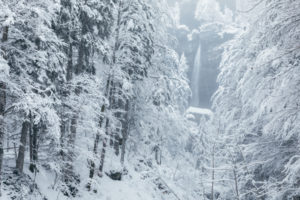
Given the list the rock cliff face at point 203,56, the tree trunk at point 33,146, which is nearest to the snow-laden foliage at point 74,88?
the tree trunk at point 33,146

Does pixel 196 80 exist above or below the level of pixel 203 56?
below

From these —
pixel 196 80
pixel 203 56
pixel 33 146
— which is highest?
pixel 203 56

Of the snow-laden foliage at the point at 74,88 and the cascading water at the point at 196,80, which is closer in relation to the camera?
the snow-laden foliage at the point at 74,88

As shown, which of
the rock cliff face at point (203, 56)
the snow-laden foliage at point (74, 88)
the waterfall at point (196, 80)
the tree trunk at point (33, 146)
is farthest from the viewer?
the rock cliff face at point (203, 56)

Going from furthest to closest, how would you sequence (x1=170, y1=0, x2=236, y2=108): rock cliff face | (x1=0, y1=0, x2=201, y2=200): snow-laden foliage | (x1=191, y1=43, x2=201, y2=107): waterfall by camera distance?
(x1=170, y1=0, x2=236, y2=108): rock cliff face → (x1=191, y1=43, x2=201, y2=107): waterfall → (x1=0, y1=0, x2=201, y2=200): snow-laden foliage

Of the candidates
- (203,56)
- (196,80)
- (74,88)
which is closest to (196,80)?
(196,80)

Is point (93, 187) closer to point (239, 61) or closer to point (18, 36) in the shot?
point (18, 36)

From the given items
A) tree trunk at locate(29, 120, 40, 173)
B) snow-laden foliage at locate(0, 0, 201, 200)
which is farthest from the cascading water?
tree trunk at locate(29, 120, 40, 173)

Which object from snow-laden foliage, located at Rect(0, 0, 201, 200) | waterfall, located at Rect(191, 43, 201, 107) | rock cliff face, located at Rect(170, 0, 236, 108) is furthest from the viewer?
rock cliff face, located at Rect(170, 0, 236, 108)

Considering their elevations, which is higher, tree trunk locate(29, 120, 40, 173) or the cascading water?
the cascading water

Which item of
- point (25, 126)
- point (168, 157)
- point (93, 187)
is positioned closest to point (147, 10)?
point (25, 126)

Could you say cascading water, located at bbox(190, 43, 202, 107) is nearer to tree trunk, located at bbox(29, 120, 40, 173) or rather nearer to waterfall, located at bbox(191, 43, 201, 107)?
waterfall, located at bbox(191, 43, 201, 107)

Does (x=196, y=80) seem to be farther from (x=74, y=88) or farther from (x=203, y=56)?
(x=74, y=88)

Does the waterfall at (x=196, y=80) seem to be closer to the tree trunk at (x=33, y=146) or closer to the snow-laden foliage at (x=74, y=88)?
the snow-laden foliage at (x=74, y=88)
